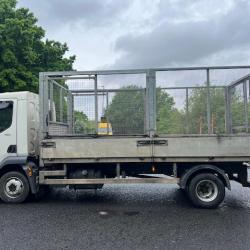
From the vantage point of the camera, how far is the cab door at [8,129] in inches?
293

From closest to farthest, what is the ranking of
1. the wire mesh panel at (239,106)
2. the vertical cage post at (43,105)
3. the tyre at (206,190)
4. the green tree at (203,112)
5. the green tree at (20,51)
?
the tyre at (206,190) < the vertical cage post at (43,105) < the green tree at (203,112) < the wire mesh panel at (239,106) < the green tree at (20,51)

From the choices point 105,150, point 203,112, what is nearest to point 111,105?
point 105,150

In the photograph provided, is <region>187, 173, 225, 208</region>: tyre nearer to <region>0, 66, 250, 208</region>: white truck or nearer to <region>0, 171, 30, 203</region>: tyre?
<region>0, 66, 250, 208</region>: white truck

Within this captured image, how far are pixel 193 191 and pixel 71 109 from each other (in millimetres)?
3375

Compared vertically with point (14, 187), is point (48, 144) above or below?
above

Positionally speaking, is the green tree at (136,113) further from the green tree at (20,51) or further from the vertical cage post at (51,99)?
the green tree at (20,51)

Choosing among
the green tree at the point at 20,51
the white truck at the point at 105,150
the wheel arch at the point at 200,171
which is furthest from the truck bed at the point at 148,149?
the green tree at the point at 20,51

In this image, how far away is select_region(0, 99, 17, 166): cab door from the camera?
7.43m

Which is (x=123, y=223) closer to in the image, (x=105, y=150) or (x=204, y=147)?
(x=105, y=150)

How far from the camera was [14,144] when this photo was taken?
7430 millimetres

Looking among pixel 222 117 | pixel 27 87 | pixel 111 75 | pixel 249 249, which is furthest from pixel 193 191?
pixel 27 87

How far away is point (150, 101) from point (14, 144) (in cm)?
319

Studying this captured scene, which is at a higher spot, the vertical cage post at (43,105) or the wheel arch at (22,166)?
the vertical cage post at (43,105)

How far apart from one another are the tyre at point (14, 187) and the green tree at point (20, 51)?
999 centimetres
